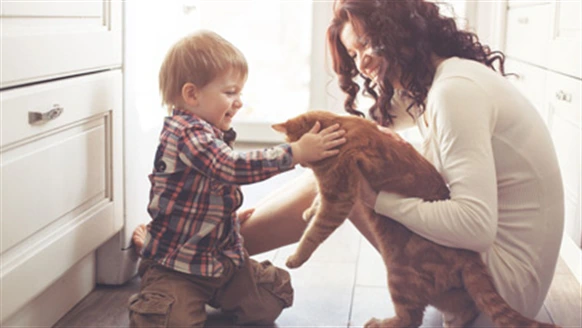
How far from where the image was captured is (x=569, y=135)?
2061mm

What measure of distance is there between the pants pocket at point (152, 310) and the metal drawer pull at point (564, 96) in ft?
3.66

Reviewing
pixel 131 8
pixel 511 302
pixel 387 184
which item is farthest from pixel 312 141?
pixel 131 8

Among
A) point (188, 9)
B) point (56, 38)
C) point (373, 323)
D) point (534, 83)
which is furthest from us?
point (534, 83)

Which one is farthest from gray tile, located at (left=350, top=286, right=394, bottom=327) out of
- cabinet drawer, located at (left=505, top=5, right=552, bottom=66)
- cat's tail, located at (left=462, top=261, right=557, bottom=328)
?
cabinet drawer, located at (left=505, top=5, right=552, bottom=66)

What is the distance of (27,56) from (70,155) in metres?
0.29

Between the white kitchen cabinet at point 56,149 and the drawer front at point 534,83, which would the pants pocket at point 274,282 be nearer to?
the white kitchen cabinet at point 56,149

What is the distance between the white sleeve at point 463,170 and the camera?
1.43m

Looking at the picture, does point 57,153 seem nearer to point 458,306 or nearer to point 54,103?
point 54,103

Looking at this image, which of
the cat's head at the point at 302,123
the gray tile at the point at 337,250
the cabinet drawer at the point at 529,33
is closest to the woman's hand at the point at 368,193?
the cat's head at the point at 302,123

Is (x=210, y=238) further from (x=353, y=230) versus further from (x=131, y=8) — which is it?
(x=353, y=230)

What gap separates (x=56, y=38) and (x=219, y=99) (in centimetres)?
37

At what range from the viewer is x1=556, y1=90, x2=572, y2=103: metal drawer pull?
203 cm

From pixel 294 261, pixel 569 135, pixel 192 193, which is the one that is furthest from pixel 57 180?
pixel 569 135

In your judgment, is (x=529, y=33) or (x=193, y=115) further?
(x=529, y=33)
